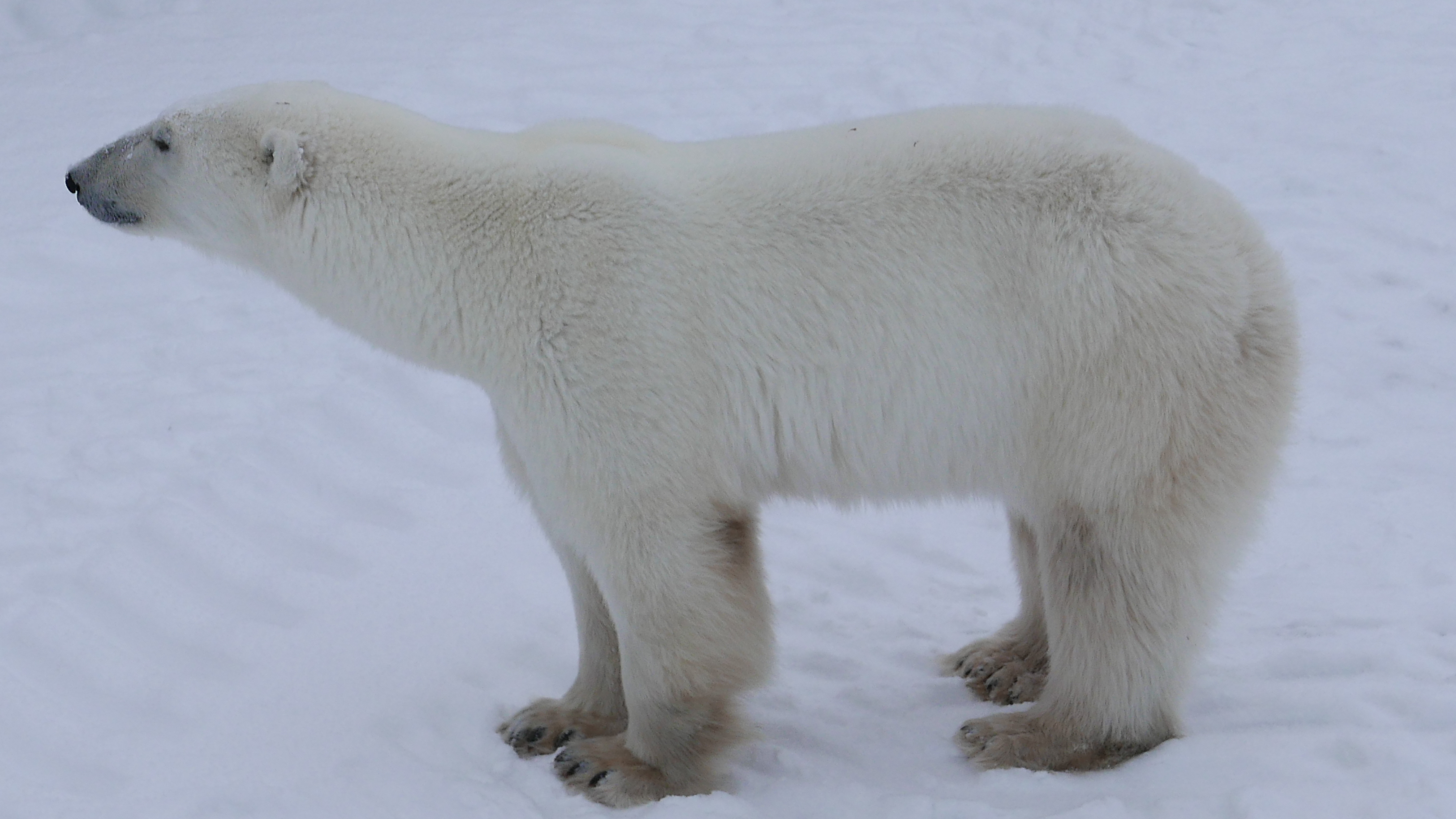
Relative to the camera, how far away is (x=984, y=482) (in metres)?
3.19

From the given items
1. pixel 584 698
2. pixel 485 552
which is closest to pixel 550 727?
pixel 584 698

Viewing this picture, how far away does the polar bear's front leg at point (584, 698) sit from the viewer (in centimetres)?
351

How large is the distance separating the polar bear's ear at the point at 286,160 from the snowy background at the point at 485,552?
46cm

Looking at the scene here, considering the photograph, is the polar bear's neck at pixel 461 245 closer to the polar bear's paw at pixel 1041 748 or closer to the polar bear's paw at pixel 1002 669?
the polar bear's paw at pixel 1041 748

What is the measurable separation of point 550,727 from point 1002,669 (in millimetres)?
1307

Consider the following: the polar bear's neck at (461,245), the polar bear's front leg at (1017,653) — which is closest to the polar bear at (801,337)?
the polar bear's neck at (461,245)

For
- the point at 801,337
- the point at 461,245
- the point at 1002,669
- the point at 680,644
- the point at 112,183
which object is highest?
the point at 112,183

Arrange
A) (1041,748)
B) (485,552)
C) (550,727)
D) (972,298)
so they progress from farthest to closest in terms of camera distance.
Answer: (485,552)
(550,727)
(1041,748)
(972,298)

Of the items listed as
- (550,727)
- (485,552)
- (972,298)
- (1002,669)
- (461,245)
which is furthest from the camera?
(485,552)

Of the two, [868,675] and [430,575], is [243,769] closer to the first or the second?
[430,575]

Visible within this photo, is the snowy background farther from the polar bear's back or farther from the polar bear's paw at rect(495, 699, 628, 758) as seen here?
the polar bear's back

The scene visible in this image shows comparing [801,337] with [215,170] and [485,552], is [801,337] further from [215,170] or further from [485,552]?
[485,552]

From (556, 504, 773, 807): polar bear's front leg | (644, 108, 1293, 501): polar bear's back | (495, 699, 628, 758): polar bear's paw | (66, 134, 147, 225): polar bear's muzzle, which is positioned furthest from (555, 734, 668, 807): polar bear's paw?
(66, 134, 147, 225): polar bear's muzzle

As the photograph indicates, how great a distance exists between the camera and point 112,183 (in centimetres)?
332
